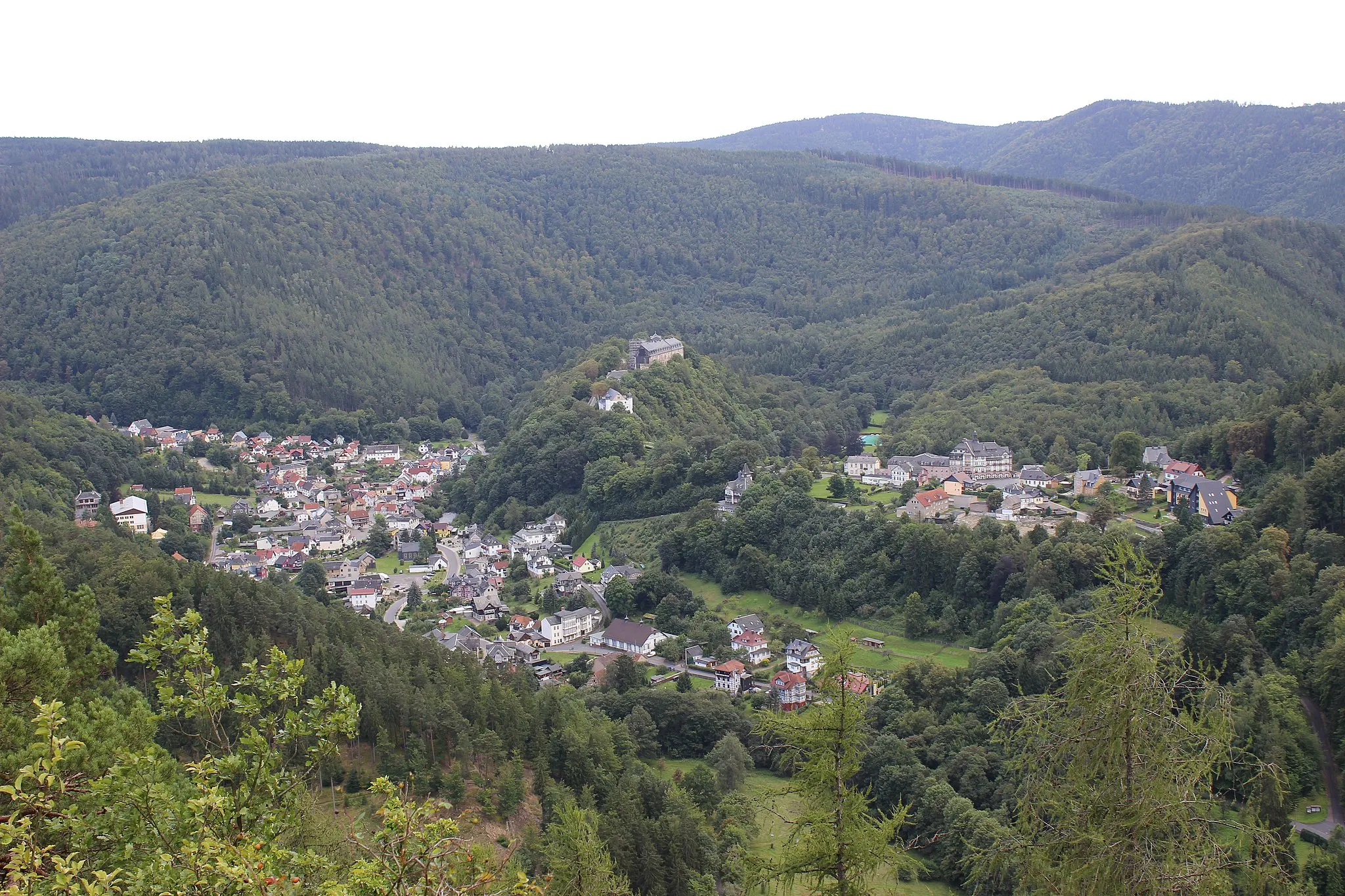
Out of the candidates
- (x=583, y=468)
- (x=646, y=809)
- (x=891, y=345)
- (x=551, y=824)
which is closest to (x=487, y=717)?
(x=646, y=809)

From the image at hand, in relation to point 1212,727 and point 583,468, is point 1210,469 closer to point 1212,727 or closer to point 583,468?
point 583,468

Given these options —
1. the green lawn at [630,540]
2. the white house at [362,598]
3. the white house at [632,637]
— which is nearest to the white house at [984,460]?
the green lawn at [630,540]

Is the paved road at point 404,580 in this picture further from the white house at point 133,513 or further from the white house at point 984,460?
the white house at point 984,460

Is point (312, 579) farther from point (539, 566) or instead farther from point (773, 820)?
point (773, 820)

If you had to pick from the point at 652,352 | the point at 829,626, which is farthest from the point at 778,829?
the point at 652,352

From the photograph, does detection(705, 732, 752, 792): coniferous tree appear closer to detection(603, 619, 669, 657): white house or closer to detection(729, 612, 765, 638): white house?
detection(729, 612, 765, 638): white house

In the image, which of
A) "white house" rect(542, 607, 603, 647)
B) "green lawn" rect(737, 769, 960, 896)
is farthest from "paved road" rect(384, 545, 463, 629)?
"green lawn" rect(737, 769, 960, 896)
